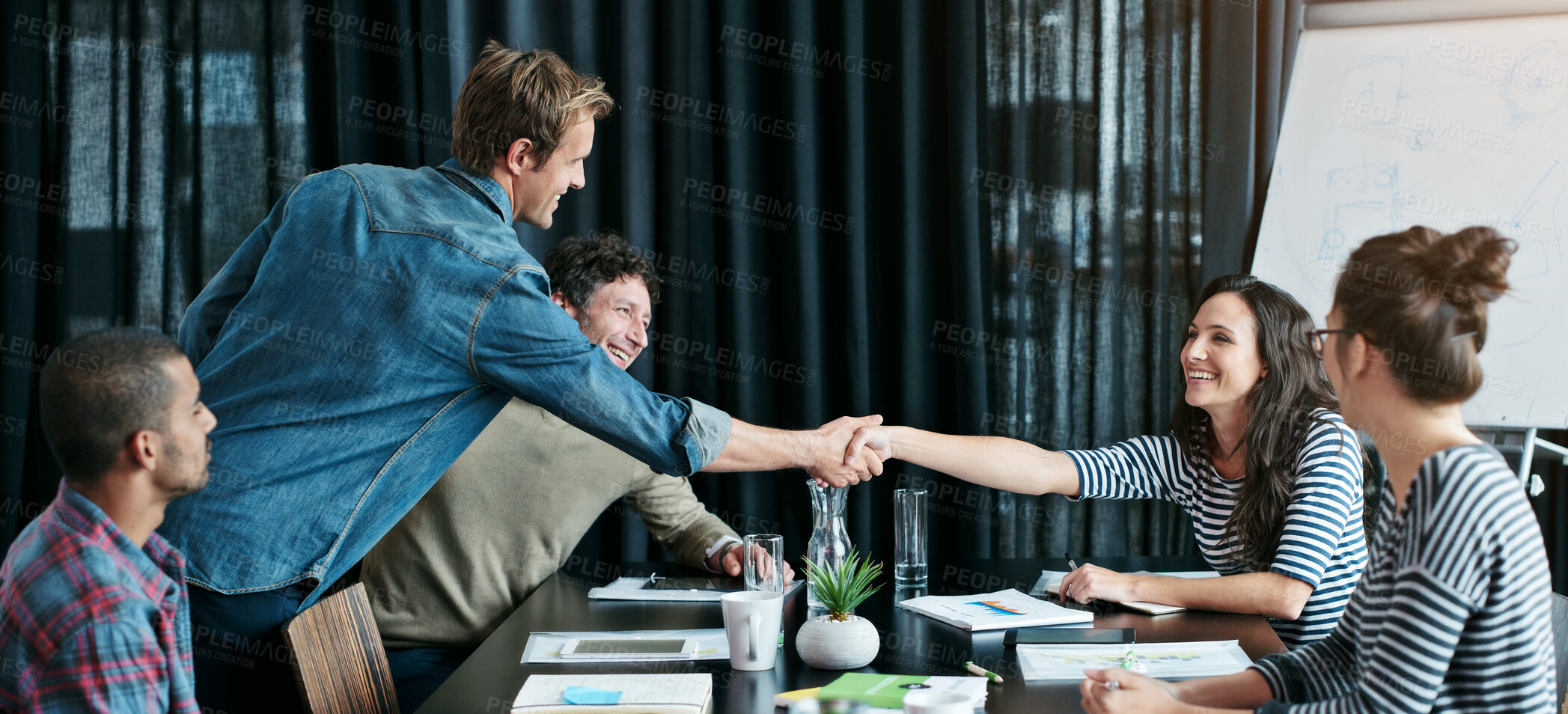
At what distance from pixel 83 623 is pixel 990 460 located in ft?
5.50

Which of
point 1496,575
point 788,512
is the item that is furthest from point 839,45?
point 1496,575

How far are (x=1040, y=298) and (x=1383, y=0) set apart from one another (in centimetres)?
114

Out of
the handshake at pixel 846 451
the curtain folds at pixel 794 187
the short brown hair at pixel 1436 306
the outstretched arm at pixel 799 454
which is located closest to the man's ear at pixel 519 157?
the outstretched arm at pixel 799 454

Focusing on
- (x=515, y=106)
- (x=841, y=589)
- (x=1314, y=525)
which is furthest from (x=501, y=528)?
(x=1314, y=525)

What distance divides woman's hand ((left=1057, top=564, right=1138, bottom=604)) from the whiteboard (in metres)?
1.32

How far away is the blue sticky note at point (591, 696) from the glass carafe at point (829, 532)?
1.80 feet

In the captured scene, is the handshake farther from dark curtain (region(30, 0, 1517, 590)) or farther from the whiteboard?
the whiteboard

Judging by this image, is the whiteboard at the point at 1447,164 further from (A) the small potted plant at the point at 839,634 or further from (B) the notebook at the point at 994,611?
(A) the small potted plant at the point at 839,634

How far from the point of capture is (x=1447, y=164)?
2.63 m

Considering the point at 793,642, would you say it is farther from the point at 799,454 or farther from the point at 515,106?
the point at 515,106

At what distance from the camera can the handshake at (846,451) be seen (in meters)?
1.95

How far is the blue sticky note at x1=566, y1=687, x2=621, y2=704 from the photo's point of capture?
1.28m

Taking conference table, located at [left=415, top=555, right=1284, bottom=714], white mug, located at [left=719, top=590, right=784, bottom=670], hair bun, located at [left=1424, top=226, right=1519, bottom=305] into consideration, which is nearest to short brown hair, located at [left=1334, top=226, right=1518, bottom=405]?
hair bun, located at [left=1424, top=226, right=1519, bottom=305]

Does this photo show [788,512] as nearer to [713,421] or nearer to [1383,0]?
[713,421]
